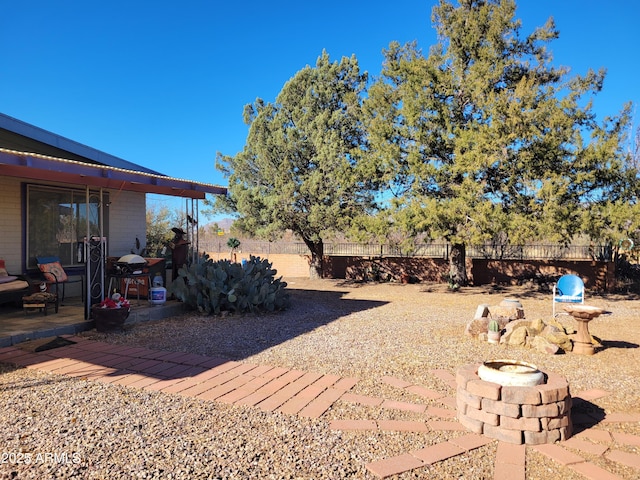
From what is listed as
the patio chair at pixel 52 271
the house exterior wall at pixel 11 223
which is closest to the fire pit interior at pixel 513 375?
the patio chair at pixel 52 271

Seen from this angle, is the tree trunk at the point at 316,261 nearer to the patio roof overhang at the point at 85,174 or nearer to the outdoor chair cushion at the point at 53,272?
the patio roof overhang at the point at 85,174

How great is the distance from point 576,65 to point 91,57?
15.1m

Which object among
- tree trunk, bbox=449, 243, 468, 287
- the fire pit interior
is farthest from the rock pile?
tree trunk, bbox=449, 243, 468, 287

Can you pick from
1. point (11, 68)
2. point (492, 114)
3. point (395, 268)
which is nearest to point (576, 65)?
point (492, 114)

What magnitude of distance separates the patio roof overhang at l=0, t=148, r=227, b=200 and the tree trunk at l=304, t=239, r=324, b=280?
8.83 metres

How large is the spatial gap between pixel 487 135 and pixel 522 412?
951 cm

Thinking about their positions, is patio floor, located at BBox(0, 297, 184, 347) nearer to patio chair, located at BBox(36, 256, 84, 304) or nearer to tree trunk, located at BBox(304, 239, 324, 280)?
patio chair, located at BBox(36, 256, 84, 304)

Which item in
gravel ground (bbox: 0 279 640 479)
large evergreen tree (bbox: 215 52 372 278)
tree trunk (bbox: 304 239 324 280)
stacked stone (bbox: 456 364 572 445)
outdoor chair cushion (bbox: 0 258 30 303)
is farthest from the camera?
tree trunk (bbox: 304 239 324 280)

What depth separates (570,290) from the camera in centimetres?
825

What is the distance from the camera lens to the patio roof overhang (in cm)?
512

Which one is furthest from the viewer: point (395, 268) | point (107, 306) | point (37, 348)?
point (395, 268)

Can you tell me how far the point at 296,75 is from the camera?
52.6ft

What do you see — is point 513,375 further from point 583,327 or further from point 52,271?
point 52,271

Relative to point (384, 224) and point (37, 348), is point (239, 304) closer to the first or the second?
point (37, 348)
